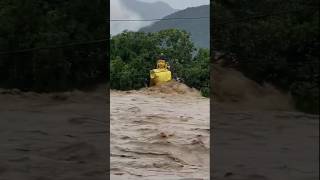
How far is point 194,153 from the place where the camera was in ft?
13.7

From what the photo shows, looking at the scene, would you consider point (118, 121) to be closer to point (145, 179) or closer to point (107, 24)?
point (145, 179)

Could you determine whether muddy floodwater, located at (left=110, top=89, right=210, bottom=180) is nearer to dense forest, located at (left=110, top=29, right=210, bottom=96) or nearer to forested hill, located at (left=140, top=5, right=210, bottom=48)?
dense forest, located at (left=110, top=29, right=210, bottom=96)

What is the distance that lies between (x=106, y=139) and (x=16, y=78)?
47 cm

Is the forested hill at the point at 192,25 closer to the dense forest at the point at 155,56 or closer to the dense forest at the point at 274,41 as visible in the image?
the dense forest at the point at 155,56

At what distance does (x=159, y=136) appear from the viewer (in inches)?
190

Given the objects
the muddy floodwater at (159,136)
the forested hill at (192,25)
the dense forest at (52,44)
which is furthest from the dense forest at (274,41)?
the forested hill at (192,25)

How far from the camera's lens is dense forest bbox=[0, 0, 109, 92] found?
2145 millimetres

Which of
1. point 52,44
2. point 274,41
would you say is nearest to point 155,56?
point 52,44

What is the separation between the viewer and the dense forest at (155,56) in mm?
7453

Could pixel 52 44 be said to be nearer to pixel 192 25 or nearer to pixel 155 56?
pixel 155 56

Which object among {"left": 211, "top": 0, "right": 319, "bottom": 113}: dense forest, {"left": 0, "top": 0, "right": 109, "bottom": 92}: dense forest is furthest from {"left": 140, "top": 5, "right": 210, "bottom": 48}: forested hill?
{"left": 211, "top": 0, "right": 319, "bottom": 113}: dense forest

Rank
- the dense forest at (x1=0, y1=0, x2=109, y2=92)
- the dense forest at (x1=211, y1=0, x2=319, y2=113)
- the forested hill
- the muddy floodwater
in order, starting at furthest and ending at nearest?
the forested hill → the muddy floodwater → the dense forest at (x1=0, y1=0, x2=109, y2=92) → the dense forest at (x1=211, y1=0, x2=319, y2=113)

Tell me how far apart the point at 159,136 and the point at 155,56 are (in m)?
2.92

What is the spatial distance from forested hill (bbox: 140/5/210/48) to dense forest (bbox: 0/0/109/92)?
5.15 m
